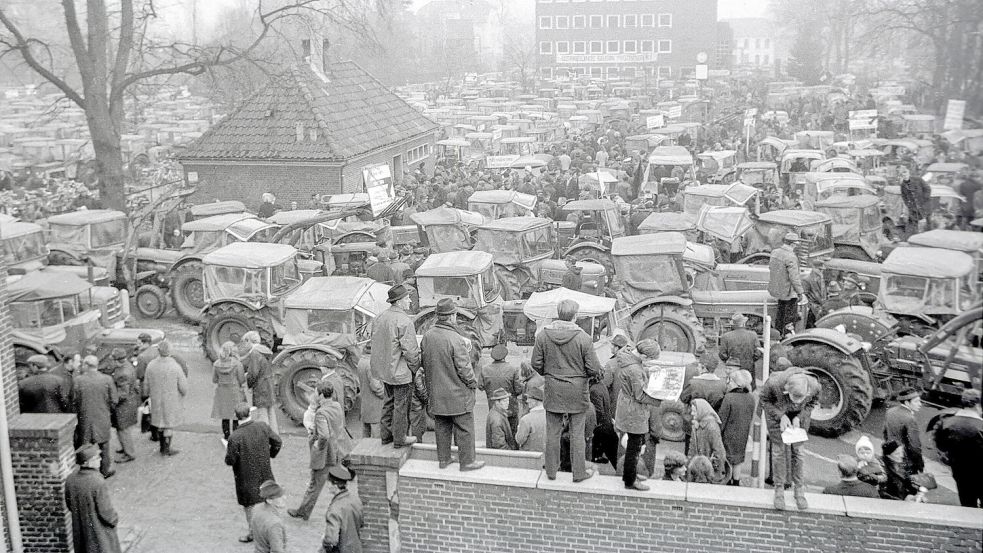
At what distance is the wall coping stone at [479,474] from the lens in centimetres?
835

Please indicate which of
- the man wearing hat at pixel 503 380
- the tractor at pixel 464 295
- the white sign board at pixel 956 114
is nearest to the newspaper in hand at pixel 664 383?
the man wearing hat at pixel 503 380

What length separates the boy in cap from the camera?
9.50 metres

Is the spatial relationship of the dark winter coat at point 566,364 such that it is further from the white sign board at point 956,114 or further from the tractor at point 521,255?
the tractor at point 521,255

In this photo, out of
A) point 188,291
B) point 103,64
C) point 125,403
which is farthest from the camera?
point 103,64

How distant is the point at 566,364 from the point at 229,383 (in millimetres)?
5060

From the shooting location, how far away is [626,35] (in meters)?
76.7

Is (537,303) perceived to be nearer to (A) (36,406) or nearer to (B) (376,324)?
(B) (376,324)

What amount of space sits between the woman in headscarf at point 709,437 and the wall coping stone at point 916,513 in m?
1.66

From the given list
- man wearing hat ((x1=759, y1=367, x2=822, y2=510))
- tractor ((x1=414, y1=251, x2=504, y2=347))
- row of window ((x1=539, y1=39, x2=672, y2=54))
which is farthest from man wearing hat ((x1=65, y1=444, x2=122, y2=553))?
row of window ((x1=539, y1=39, x2=672, y2=54))

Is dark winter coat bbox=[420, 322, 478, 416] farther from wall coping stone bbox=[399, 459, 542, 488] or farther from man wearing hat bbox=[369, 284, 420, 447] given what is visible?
wall coping stone bbox=[399, 459, 542, 488]

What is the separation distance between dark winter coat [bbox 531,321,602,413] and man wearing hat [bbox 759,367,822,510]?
64.5 inches

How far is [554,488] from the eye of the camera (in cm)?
830

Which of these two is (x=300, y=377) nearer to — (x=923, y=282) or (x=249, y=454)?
(x=249, y=454)

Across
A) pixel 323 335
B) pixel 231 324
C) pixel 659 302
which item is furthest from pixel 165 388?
pixel 659 302
